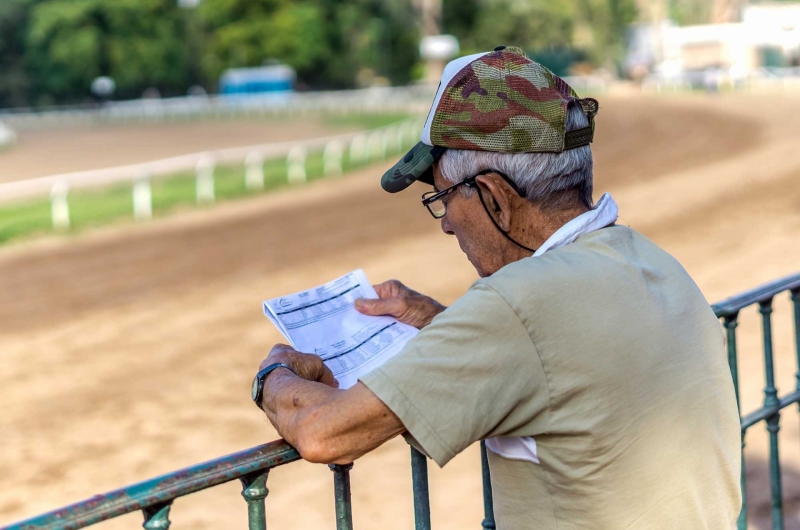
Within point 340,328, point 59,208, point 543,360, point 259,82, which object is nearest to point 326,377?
point 340,328

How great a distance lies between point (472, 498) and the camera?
542 centimetres

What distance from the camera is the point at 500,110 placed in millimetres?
1924

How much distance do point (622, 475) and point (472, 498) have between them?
372cm

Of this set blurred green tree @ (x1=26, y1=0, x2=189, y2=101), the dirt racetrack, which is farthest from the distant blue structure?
the dirt racetrack

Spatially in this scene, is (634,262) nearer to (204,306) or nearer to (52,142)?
(204,306)

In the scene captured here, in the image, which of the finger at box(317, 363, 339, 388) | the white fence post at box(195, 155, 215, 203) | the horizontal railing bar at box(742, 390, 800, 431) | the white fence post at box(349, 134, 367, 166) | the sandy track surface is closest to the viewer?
the finger at box(317, 363, 339, 388)

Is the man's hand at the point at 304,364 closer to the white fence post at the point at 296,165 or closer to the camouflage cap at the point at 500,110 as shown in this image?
the camouflage cap at the point at 500,110

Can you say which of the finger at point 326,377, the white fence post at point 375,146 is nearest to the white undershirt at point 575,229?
the finger at point 326,377

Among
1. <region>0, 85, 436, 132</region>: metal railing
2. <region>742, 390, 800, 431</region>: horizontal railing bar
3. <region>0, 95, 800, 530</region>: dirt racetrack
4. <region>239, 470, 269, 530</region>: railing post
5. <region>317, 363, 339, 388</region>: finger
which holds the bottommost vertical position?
<region>0, 85, 436, 132</region>: metal railing

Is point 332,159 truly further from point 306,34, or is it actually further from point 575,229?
point 306,34

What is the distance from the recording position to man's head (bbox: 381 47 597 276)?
192 cm

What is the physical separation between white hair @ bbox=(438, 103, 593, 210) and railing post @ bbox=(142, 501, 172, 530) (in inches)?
34.3

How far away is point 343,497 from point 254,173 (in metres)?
18.4

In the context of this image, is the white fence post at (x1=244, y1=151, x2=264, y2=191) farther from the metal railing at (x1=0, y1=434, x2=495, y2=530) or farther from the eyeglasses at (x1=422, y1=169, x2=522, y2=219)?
the metal railing at (x1=0, y1=434, x2=495, y2=530)
